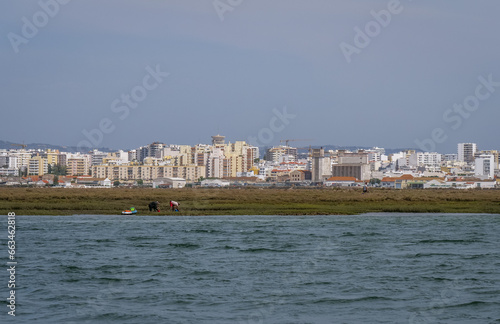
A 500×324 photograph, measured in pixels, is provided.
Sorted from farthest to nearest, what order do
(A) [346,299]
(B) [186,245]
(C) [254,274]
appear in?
(B) [186,245]
(C) [254,274]
(A) [346,299]

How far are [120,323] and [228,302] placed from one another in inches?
116

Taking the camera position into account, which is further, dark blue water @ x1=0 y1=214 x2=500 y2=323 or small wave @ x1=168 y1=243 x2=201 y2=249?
small wave @ x1=168 y1=243 x2=201 y2=249

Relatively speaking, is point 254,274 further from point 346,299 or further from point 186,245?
point 186,245

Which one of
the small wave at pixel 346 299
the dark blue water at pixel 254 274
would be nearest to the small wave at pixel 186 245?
the dark blue water at pixel 254 274

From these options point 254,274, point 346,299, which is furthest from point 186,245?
point 346,299

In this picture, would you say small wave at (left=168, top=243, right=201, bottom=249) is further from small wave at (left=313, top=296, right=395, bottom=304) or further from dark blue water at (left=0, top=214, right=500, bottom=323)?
small wave at (left=313, top=296, right=395, bottom=304)

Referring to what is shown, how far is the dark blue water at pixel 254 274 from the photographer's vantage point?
1564 cm

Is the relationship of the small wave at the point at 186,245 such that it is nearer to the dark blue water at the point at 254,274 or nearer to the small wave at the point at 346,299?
the dark blue water at the point at 254,274

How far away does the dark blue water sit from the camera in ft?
51.3

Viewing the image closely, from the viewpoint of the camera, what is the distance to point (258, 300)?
55.0 feet

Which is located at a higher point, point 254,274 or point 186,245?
point 186,245

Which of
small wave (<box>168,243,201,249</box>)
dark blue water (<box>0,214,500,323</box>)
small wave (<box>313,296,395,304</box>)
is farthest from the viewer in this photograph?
small wave (<box>168,243,201,249</box>)

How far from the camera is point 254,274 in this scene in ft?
66.2

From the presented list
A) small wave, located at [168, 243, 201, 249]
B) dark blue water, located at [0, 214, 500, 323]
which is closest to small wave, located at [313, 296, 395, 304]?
dark blue water, located at [0, 214, 500, 323]
